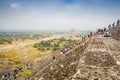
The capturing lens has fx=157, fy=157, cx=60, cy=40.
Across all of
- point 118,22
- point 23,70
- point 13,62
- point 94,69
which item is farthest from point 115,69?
point 13,62

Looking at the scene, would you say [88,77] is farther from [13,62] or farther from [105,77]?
[13,62]

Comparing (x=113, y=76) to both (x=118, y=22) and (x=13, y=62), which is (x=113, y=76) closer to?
(x=118, y=22)

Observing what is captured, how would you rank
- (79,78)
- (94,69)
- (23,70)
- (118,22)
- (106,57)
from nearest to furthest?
(79,78) → (94,69) → (106,57) → (118,22) → (23,70)

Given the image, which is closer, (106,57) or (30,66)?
(106,57)

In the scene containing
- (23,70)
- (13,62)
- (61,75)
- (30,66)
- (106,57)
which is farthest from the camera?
(13,62)

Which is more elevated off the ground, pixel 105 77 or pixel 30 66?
pixel 105 77

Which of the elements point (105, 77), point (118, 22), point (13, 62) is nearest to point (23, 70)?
point (13, 62)

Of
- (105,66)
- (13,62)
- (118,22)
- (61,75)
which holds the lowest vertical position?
(13,62)

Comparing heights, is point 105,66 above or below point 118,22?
below

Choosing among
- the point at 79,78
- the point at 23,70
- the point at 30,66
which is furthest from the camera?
the point at 30,66
